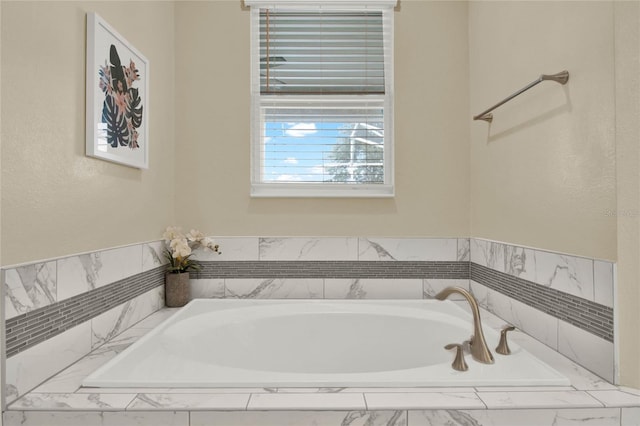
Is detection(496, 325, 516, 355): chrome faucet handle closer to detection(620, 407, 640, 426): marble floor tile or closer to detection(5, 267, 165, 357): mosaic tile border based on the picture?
detection(620, 407, 640, 426): marble floor tile

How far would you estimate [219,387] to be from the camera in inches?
41.7

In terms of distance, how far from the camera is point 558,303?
1.38 meters

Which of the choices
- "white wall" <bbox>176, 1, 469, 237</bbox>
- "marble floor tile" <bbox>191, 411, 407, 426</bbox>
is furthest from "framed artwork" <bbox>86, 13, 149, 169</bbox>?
"marble floor tile" <bbox>191, 411, 407, 426</bbox>

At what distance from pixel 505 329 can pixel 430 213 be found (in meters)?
0.97

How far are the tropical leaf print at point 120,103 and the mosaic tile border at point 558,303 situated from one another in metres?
1.91

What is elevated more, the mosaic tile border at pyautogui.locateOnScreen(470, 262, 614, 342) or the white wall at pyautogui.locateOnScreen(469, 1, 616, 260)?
the white wall at pyautogui.locateOnScreen(469, 1, 616, 260)

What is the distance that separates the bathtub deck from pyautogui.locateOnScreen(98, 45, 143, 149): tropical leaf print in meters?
1.00

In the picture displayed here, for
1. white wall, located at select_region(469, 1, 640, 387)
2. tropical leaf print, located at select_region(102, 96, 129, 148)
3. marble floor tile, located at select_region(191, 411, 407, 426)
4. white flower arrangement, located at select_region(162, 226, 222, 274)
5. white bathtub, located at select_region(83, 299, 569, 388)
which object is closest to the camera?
marble floor tile, located at select_region(191, 411, 407, 426)

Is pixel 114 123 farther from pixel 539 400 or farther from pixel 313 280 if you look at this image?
pixel 539 400

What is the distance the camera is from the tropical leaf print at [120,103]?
1490 mm

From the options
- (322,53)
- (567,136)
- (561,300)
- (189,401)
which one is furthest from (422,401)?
(322,53)

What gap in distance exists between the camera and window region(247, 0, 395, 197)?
7.31 feet

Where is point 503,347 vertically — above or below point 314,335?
above

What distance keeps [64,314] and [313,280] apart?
4.13ft
